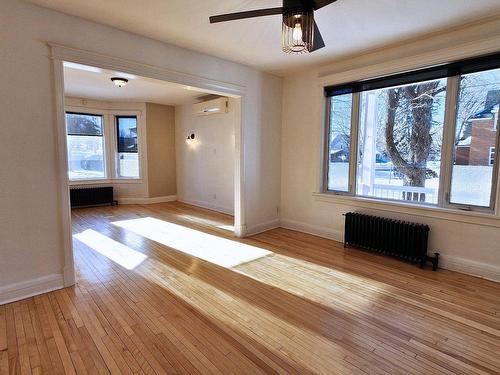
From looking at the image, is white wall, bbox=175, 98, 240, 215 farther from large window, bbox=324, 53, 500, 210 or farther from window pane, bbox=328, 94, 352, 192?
large window, bbox=324, 53, 500, 210

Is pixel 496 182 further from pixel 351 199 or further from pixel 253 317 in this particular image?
pixel 253 317

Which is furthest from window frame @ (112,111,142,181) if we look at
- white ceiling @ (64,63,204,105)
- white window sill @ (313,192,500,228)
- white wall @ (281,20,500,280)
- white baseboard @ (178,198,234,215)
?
white window sill @ (313,192,500,228)

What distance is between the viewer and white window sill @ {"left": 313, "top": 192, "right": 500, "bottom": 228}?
2.87 meters

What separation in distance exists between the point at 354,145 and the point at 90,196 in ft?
19.9

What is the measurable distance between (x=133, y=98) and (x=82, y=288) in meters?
4.98

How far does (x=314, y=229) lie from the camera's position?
445cm

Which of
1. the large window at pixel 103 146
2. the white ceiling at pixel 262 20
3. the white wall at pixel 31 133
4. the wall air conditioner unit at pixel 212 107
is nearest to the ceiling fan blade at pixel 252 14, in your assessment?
the white ceiling at pixel 262 20

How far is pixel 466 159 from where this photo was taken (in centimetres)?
303

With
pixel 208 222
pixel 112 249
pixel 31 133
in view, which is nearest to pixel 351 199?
pixel 208 222

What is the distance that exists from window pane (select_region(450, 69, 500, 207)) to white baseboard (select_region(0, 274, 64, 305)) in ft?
14.3

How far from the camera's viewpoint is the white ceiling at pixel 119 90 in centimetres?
456

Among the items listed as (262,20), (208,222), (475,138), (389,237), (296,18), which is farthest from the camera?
(208,222)

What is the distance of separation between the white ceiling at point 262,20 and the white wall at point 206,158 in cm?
236

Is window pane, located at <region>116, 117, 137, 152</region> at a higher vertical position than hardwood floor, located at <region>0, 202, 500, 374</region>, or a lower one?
higher
